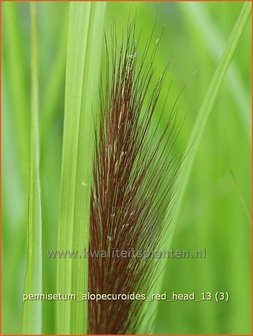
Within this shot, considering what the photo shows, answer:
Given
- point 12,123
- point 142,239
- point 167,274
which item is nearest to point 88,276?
point 142,239

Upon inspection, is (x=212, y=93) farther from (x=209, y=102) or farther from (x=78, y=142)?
(x=78, y=142)

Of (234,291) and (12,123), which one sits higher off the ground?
(12,123)

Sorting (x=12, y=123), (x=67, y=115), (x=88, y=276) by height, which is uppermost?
A: (x=12, y=123)

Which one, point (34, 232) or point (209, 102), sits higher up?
point (209, 102)

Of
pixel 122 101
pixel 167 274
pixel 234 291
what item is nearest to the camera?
pixel 122 101

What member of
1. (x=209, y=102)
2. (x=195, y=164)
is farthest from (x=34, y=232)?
(x=195, y=164)

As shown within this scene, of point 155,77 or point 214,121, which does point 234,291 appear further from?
point 155,77

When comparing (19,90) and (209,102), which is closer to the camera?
(209,102)

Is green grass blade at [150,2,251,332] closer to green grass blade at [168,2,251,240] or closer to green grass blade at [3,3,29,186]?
green grass blade at [168,2,251,240]
